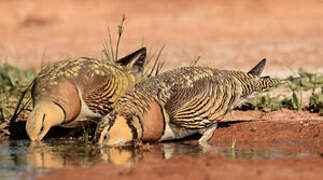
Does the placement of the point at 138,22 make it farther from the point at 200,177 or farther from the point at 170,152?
the point at 200,177

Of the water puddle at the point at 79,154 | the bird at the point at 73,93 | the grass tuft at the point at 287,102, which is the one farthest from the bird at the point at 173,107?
the grass tuft at the point at 287,102

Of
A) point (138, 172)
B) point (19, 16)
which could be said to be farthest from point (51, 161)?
point (19, 16)

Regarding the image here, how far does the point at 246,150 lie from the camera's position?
17.7 feet

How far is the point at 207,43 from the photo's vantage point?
1714 cm

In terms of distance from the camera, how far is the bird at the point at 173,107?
540cm

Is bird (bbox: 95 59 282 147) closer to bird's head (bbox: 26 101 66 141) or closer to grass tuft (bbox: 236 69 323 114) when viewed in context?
bird's head (bbox: 26 101 66 141)

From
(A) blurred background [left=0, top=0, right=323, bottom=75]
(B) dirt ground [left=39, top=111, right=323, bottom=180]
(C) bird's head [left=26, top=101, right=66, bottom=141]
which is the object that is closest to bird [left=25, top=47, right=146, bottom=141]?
(C) bird's head [left=26, top=101, right=66, bottom=141]

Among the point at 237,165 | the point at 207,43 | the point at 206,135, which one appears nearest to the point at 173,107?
the point at 206,135

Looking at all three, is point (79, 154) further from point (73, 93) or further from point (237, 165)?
point (237, 165)

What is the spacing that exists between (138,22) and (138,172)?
A: 1875 centimetres

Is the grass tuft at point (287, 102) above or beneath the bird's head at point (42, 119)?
above

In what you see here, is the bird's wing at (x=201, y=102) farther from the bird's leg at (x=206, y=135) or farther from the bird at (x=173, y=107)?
the bird's leg at (x=206, y=135)

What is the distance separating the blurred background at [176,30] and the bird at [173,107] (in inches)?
224

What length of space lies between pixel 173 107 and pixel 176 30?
15329 mm
